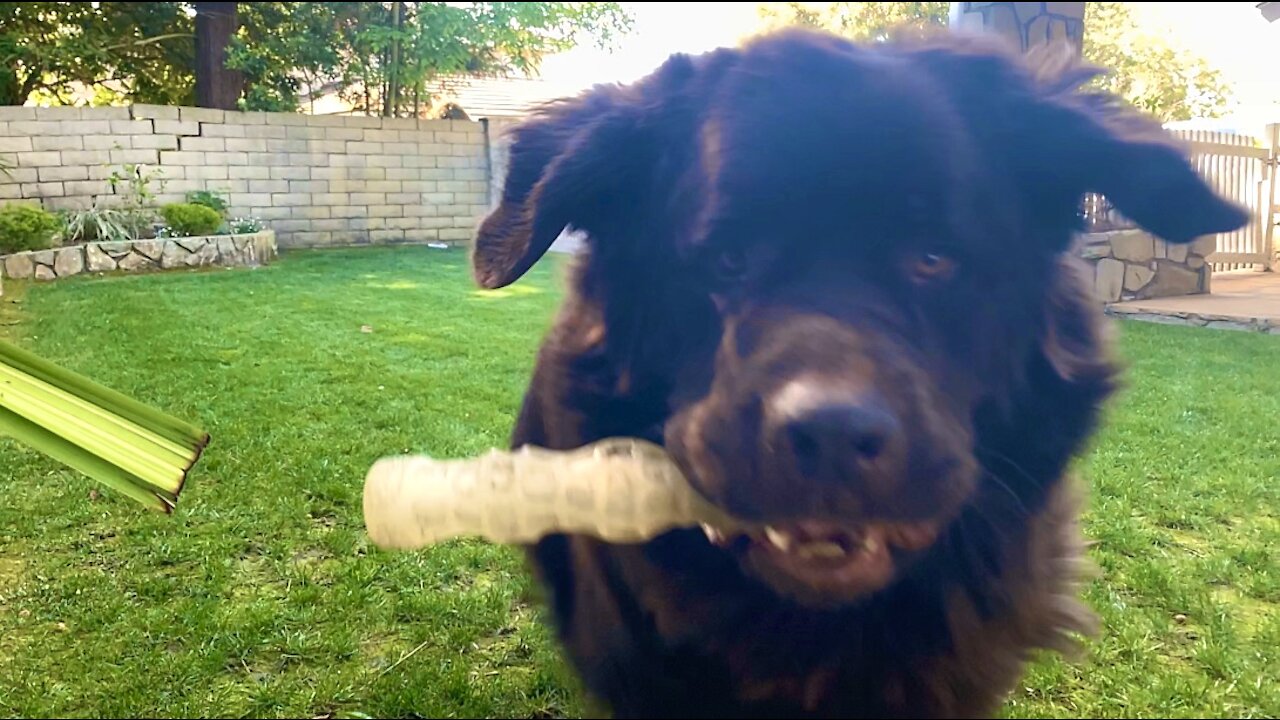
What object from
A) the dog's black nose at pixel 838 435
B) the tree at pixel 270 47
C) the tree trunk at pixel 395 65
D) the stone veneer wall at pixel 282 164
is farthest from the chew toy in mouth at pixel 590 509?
the tree trunk at pixel 395 65

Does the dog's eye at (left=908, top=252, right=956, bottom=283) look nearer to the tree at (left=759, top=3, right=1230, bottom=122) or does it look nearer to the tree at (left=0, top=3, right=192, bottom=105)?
the tree at (left=759, top=3, right=1230, bottom=122)

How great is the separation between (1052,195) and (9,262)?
2034mm

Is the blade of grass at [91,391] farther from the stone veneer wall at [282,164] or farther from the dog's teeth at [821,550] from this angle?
the stone veneer wall at [282,164]

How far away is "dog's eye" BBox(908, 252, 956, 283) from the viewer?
99 centimetres

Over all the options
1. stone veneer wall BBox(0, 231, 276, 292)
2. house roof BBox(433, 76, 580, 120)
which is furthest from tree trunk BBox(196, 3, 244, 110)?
house roof BBox(433, 76, 580, 120)

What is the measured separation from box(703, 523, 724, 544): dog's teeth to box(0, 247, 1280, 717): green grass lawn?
1.62ft

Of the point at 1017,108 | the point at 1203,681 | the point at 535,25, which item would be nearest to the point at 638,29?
the point at 1017,108

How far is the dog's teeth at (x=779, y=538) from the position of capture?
893 millimetres

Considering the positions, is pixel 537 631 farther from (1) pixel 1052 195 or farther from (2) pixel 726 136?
(1) pixel 1052 195

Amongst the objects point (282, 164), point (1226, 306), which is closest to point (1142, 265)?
point (1226, 306)

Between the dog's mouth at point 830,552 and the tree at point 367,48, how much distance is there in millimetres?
3422

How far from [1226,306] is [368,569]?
160cm

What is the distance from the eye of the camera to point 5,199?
1851 mm

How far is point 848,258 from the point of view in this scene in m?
0.99
